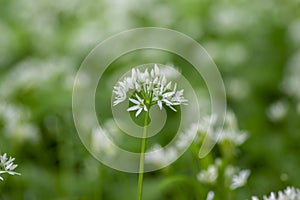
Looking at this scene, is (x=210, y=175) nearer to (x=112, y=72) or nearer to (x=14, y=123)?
(x=14, y=123)

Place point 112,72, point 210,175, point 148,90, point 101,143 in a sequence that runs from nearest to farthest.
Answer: point 148,90
point 210,175
point 101,143
point 112,72

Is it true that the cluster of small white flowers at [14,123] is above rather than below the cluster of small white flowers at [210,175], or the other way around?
above

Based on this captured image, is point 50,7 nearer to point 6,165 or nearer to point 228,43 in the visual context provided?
point 228,43

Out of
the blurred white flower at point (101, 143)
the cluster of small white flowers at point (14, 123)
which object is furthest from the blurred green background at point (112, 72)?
the blurred white flower at point (101, 143)

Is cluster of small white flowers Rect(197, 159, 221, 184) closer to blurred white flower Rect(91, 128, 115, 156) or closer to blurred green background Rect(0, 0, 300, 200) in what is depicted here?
blurred green background Rect(0, 0, 300, 200)

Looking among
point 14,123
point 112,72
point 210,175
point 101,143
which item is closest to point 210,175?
point 210,175

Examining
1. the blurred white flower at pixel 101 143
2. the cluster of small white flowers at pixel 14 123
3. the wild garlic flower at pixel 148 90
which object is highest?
the cluster of small white flowers at pixel 14 123

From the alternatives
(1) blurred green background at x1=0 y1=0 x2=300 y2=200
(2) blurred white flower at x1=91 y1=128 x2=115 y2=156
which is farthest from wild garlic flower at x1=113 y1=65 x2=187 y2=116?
(2) blurred white flower at x1=91 y1=128 x2=115 y2=156

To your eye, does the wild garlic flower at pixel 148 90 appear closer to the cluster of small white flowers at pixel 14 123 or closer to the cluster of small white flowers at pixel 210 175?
the cluster of small white flowers at pixel 210 175
